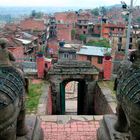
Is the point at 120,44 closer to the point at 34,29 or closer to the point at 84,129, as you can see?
Result: the point at 34,29

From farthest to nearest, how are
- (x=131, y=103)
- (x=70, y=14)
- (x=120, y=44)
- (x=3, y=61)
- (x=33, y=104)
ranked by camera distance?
(x=70, y=14), (x=120, y=44), (x=33, y=104), (x=3, y=61), (x=131, y=103)

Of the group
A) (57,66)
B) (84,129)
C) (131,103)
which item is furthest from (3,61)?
(57,66)

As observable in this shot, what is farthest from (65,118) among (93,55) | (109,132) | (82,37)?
(82,37)

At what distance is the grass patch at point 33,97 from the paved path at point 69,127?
3.40 ft

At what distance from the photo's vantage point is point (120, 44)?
47.1m

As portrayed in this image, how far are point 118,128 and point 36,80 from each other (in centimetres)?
762

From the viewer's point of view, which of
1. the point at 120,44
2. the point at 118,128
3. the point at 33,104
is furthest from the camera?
the point at 120,44

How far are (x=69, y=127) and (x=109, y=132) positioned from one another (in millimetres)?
2299

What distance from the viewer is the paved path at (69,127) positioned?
28.6ft

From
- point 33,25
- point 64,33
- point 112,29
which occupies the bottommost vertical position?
point 64,33

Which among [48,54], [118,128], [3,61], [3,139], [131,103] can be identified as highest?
[3,61]

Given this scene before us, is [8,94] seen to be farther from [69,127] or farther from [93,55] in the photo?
[93,55]

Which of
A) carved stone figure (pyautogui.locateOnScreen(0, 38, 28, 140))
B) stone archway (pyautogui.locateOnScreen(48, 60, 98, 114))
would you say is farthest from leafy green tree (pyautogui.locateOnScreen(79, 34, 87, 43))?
carved stone figure (pyautogui.locateOnScreen(0, 38, 28, 140))

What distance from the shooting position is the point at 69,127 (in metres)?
9.30
